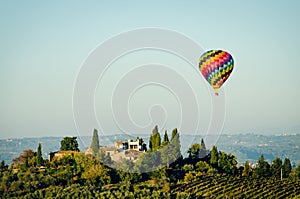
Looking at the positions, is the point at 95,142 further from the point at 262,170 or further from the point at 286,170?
the point at 286,170

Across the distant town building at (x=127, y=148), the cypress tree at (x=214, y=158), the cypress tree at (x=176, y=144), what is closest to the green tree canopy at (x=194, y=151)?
the cypress tree at (x=214, y=158)

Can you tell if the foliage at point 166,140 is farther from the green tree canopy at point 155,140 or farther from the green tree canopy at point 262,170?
the green tree canopy at point 262,170

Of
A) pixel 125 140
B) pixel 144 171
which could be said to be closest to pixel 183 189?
pixel 144 171

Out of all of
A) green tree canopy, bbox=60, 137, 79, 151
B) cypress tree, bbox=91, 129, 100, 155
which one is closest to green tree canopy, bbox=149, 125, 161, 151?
cypress tree, bbox=91, 129, 100, 155

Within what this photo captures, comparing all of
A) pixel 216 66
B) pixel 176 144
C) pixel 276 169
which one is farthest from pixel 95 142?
pixel 276 169

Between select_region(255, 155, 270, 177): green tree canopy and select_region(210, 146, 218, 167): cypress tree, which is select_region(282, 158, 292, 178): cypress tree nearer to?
select_region(255, 155, 270, 177): green tree canopy

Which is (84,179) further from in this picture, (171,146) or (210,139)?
(210,139)
